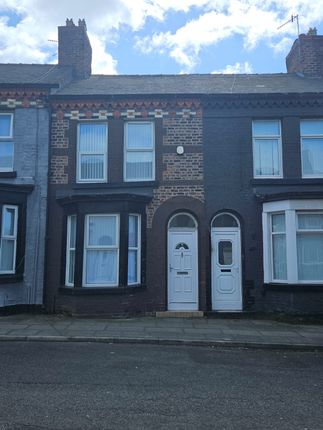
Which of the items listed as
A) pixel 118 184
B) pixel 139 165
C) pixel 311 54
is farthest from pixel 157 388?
pixel 311 54

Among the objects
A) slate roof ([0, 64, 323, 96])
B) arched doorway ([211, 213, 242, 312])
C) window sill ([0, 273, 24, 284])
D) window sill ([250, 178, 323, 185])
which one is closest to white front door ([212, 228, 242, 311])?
A: arched doorway ([211, 213, 242, 312])

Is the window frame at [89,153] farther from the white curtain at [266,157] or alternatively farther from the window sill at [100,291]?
the white curtain at [266,157]

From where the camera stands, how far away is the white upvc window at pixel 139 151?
42.9ft

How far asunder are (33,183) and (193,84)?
20.5ft

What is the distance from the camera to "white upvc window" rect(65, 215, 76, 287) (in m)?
12.4

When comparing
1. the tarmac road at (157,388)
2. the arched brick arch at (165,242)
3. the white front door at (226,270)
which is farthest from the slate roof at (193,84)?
the tarmac road at (157,388)

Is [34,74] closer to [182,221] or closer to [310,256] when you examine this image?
[182,221]

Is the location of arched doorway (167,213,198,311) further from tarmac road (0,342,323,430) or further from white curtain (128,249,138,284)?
tarmac road (0,342,323,430)

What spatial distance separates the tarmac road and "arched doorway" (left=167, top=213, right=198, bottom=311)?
386 centimetres

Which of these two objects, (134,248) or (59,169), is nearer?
(134,248)

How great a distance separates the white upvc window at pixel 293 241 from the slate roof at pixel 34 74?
7852 millimetres

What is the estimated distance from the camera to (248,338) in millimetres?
9273

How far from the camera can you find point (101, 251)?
1227 cm

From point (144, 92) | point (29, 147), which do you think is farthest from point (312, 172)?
point (29, 147)
